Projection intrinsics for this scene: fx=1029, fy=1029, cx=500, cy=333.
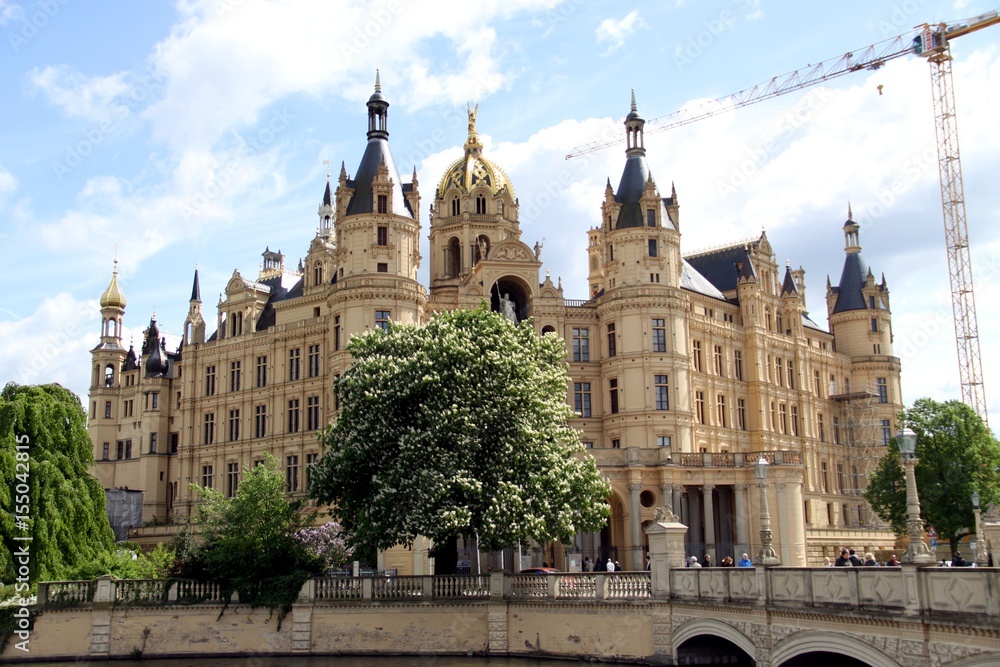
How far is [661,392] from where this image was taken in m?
67.2

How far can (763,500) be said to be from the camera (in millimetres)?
30297

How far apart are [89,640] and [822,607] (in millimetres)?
30034

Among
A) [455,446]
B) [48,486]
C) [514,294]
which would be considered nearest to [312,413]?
[514,294]

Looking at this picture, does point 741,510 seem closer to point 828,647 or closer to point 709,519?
point 709,519

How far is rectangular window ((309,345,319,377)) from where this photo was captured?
233 feet

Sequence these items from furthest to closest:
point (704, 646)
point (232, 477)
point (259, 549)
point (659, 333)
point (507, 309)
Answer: point (232, 477), point (659, 333), point (507, 309), point (259, 549), point (704, 646)

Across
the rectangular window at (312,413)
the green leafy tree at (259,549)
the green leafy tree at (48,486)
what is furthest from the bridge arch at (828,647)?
the rectangular window at (312,413)

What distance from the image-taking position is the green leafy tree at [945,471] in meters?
63.5

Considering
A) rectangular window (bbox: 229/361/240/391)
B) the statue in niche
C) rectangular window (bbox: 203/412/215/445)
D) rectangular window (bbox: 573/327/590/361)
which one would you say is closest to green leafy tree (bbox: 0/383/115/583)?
the statue in niche

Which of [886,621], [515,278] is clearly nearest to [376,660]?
[886,621]

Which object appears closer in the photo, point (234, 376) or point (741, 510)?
point (741, 510)

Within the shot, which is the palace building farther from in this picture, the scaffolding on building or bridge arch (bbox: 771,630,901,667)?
bridge arch (bbox: 771,630,901,667)

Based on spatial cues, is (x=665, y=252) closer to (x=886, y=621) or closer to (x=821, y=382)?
(x=821, y=382)

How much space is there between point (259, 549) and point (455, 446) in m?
10.1
